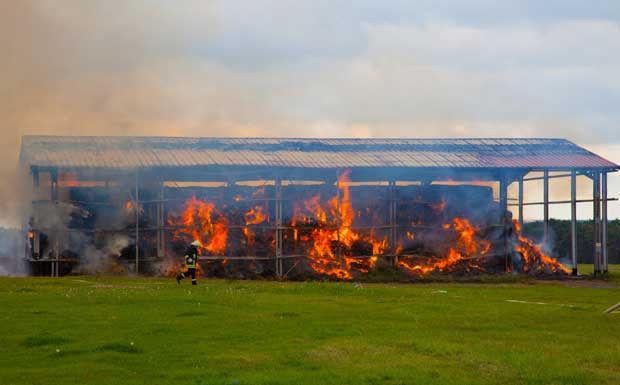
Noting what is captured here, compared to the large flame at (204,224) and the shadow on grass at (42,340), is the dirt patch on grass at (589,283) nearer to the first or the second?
the large flame at (204,224)

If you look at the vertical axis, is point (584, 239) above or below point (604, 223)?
below

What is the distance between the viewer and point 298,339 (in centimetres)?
1719

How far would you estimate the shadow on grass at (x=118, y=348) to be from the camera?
50.3 feet

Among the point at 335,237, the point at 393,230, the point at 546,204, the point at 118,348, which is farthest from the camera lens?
the point at 546,204

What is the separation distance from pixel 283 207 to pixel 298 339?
26.4m

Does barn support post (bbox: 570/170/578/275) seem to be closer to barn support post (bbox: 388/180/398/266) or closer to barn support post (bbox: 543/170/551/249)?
barn support post (bbox: 543/170/551/249)

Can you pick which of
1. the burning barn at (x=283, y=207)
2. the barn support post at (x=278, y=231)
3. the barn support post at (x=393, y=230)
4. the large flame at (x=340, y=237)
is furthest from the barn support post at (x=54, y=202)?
the barn support post at (x=393, y=230)

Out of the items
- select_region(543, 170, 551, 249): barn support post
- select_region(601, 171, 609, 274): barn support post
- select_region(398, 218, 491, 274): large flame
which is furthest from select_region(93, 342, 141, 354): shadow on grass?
select_region(543, 170, 551, 249): barn support post

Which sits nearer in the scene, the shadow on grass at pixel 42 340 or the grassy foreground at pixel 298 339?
the grassy foreground at pixel 298 339

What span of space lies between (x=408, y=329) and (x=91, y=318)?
24.5ft

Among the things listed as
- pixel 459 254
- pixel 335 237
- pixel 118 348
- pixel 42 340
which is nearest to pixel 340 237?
pixel 335 237

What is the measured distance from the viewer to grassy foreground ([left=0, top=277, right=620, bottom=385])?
13.4 m

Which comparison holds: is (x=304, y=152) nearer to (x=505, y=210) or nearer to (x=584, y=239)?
(x=505, y=210)

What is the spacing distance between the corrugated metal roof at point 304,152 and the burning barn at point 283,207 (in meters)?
0.12
